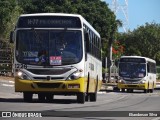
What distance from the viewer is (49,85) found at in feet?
72.0

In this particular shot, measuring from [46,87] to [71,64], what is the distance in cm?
135

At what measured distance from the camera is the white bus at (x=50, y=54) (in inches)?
861

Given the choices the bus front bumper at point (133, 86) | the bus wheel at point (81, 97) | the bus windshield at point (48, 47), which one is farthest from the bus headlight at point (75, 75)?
the bus front bumper at point (133, 86)

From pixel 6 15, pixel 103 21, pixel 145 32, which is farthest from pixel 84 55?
pixel 145 32

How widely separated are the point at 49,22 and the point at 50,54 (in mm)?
1397

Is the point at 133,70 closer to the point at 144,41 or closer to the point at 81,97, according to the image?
the point at 81,97

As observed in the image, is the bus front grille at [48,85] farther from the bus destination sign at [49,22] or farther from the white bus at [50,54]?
the bus destination sign at [49,22]

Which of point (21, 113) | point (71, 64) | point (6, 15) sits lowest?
point (21, 113)

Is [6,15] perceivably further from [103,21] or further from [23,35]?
[23,35]

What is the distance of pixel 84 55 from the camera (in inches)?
872

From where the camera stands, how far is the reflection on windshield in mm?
46000

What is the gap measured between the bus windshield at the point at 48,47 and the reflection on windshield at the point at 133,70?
24.2 m

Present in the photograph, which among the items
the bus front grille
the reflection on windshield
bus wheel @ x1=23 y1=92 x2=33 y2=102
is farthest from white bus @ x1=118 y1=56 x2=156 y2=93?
the bus front grille

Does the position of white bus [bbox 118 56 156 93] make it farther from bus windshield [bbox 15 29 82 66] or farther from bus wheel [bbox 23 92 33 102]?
bus windshield [bbox 15 29 82 66]
